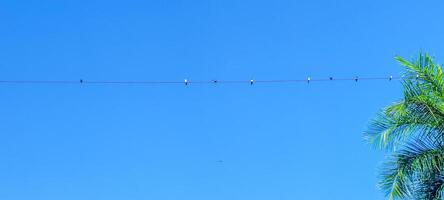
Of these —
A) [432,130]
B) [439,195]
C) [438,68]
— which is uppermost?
[438,68]

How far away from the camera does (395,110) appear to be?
55.8 feet

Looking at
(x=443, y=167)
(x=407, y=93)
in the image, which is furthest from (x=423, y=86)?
(x=443, y=167)

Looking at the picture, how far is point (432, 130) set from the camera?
16734 mm

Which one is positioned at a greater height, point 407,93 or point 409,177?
point 407,93

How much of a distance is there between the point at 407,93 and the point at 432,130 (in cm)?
76

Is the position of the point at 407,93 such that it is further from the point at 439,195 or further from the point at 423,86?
the point at 439,195

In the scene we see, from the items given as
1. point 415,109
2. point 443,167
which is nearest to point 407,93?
point 415,109

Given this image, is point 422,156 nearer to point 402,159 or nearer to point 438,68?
point 402,159

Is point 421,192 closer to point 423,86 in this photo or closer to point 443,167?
point 443,167

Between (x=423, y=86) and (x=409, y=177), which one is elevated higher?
(x=423, y=86)

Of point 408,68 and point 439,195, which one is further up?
point 408,68

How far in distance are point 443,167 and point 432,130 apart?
66 centimetres

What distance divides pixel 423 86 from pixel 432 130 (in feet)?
2.56

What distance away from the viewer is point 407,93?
16.8 m
